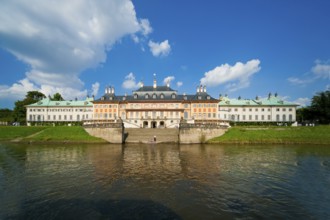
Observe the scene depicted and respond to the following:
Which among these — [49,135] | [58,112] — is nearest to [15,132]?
[49,135]

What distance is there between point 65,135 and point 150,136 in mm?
17865

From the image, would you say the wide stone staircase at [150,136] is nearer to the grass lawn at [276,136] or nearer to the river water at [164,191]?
the grass lawn at [276,136]

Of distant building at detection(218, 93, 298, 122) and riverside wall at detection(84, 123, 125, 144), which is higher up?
distant building at detection(218, 93, 298, 122)

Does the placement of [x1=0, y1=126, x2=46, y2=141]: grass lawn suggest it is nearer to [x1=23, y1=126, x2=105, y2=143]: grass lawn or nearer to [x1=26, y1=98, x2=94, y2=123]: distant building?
[x1=23, y1=126, x2=105, y2=143]: grass lawn

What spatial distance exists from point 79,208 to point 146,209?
11.1 ft

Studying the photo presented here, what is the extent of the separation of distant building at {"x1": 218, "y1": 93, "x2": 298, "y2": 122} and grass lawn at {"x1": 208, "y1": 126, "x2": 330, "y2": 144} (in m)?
20.9

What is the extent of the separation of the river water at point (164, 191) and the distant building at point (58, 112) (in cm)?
5286

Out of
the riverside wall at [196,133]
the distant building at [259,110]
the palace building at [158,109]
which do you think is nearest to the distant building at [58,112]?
the palace building at [158,109]

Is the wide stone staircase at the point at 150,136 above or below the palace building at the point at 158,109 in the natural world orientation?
below

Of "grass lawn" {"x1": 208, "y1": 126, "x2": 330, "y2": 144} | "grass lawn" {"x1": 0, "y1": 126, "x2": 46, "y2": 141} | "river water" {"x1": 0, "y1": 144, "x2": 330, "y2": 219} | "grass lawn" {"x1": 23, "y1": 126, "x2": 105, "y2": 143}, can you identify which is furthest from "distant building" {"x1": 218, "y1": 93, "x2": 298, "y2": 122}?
"grass lawn" {"x1": 0, "y1": 126, "x2": 46, "y2": 141}

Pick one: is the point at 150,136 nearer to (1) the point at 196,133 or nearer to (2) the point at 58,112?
(1) the point at 196,133

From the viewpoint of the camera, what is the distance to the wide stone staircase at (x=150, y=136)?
3872 centimetres

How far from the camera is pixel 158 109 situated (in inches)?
2255

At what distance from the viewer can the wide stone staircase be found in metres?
38.7
